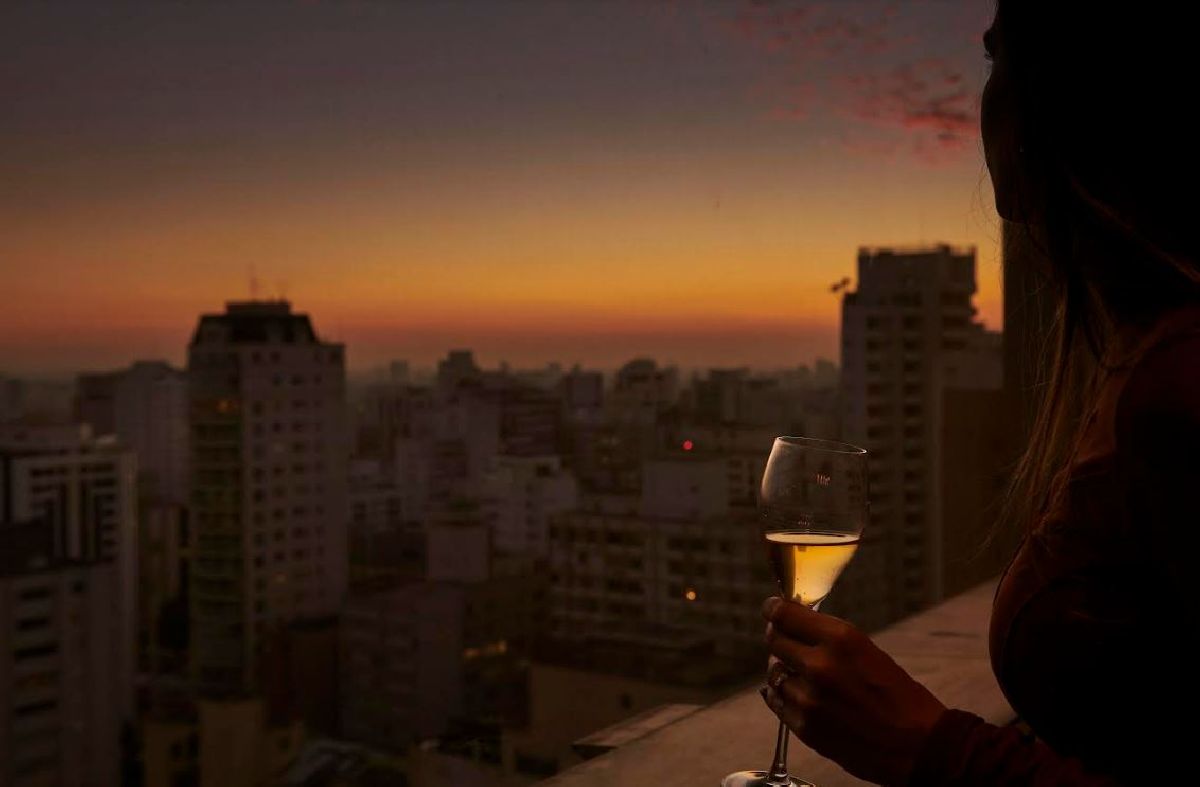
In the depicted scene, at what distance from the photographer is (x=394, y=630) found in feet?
36.0

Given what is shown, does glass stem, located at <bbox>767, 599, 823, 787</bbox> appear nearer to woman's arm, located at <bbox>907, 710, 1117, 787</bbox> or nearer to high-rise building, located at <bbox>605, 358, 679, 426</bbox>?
woman's arm, located at <bbox>907, 710, 1117, 787</bbox>

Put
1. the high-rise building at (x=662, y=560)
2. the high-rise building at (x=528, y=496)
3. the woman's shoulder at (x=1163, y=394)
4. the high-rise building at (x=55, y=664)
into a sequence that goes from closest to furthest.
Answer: the woman's shoulder at (x=1163, y=394), the high-rise building at (x=55, y=664), the high-rise building at (x=662, y=560), the high-rise building at (x=528, y=496)

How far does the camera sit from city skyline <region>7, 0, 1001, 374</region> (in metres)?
5.39

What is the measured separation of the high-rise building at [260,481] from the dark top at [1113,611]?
12.4 m

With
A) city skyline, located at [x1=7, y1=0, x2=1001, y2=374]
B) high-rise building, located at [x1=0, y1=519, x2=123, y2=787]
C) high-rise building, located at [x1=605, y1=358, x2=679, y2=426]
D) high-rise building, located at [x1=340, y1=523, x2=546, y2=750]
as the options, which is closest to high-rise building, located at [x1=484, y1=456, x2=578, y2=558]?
high-rise building, located at [x1=340, y1=523, x2=546, y2=750]

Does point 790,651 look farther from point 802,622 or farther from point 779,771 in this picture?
point 779,771

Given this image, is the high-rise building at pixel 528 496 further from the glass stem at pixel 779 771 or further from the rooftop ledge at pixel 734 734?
the glass stem at pixel 779 771

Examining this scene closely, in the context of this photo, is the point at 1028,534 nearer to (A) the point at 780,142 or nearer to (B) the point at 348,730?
(A) the point at 780,142

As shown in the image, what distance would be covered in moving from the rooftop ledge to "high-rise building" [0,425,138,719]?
484cm

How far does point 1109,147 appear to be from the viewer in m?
0.56

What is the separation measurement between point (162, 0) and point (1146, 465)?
19.1ft

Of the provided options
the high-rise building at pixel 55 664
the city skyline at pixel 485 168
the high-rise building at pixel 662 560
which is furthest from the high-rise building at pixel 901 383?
the high-rise building at pixel 55 664

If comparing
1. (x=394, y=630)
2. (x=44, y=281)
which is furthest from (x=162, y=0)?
(x=394, y=630)

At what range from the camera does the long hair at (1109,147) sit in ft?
1.79
